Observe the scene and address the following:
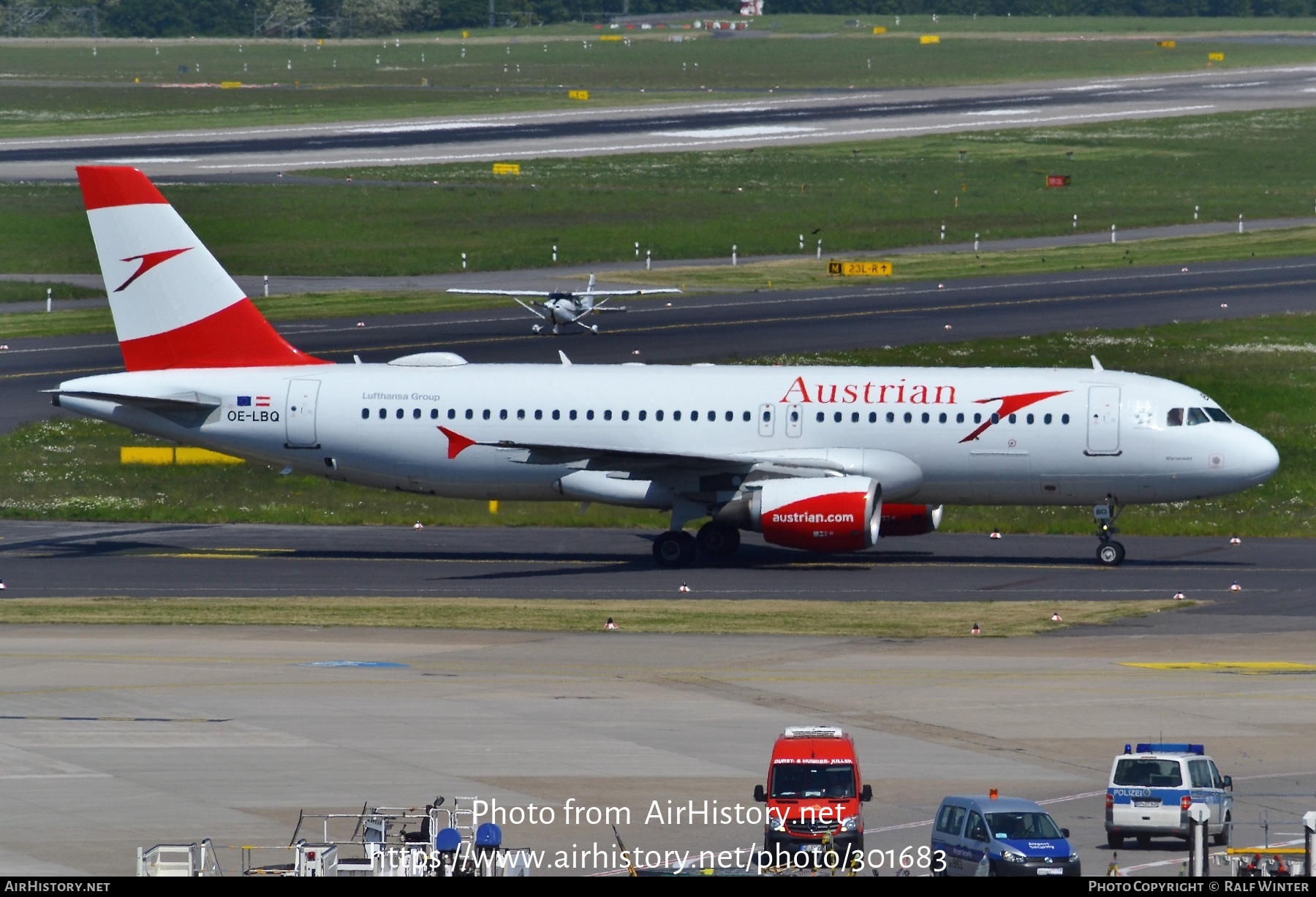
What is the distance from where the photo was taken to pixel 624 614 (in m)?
44.6

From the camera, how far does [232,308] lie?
53.2 meters

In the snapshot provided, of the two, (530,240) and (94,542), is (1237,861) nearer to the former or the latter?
(94,542)

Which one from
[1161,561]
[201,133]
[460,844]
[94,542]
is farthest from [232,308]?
[201,133]

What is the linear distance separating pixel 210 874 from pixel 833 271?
257 ft

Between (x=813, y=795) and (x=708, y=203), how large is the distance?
103 m

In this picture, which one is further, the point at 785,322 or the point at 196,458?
the point at 785,322

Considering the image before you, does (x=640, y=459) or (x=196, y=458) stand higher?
(x=196, y=458)

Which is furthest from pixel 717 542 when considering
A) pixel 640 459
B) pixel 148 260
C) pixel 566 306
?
pixel 566 306

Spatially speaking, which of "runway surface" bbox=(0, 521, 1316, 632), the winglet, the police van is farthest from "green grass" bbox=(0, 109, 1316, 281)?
the police van

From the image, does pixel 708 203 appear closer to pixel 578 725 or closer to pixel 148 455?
pixel 148 455

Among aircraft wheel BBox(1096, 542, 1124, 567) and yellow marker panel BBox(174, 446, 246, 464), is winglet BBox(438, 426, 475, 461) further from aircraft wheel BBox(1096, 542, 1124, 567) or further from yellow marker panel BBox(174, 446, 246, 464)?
aircraft wheel BBox(1096, 542, 1124, 567)

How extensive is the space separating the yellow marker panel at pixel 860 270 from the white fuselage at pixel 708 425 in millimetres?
45710

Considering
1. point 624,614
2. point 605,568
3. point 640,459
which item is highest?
point 640,459

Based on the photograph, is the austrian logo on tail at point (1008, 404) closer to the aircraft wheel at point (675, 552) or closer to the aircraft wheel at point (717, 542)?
the aircraft wheel at point (717, 542)
